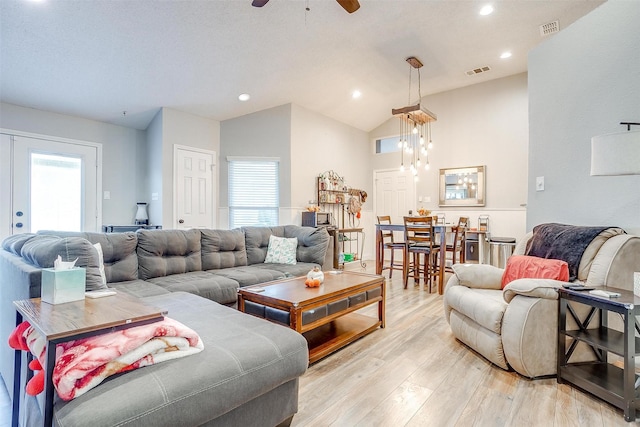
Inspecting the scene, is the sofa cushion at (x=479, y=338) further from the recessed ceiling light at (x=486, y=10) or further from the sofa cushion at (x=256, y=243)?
the recessed ceiling light at (x=486, y=10)

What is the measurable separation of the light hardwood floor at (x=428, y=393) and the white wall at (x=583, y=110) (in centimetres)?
139

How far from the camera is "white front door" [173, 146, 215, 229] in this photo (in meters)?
5.23

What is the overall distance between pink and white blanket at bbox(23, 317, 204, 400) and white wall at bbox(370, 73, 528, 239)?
5981 mm

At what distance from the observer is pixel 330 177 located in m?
6.47

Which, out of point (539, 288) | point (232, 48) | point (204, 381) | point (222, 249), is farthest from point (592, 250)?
point (232, 48)

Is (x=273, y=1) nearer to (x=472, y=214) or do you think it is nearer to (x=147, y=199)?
(x=147, y=199)

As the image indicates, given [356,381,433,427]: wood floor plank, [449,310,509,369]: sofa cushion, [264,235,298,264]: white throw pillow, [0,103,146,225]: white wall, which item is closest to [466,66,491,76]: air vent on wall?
[264,235,298,264]: white throw pillow

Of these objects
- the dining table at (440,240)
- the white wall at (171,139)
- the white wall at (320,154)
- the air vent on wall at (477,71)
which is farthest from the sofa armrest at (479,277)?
the white wall at (171,139)

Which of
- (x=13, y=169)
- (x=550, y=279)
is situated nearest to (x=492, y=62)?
(x=550, y=279)

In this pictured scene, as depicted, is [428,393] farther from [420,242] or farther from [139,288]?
[420,242]

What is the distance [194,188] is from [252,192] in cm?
100

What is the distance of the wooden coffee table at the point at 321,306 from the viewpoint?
227cm

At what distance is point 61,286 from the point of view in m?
1.38

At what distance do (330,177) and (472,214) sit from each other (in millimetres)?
2859
